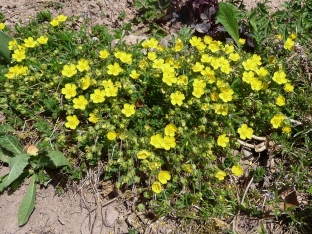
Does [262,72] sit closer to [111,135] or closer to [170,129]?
[170,129]

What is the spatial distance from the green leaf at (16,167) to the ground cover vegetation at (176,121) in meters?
0.03

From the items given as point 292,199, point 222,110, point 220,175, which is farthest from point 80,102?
point 292,199

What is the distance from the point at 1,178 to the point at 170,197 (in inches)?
56.5

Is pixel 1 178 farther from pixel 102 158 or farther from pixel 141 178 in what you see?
pixel 141 178

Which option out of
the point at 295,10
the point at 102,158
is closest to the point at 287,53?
the point at 295,10

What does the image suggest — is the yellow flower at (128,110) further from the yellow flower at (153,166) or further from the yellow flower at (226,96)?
→ the yellow flower at (226,96)

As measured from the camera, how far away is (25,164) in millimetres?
Answer: 3008

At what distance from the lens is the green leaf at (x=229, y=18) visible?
3.58m

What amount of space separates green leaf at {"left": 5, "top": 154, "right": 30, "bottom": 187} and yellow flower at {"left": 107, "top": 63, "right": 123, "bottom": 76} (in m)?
1.01

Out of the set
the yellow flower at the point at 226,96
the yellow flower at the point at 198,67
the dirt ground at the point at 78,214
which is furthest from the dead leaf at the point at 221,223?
the yellow flower at the point at 198,67

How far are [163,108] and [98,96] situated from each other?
1.87 feet

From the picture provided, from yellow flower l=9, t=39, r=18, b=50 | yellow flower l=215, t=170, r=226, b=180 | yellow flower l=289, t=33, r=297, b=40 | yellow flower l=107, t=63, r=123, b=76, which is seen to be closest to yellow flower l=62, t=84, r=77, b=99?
yellow flower l=107, t=63, r=123, b=76

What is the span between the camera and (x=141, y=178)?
10.2 ft

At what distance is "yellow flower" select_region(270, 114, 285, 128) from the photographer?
3063 millimetres
